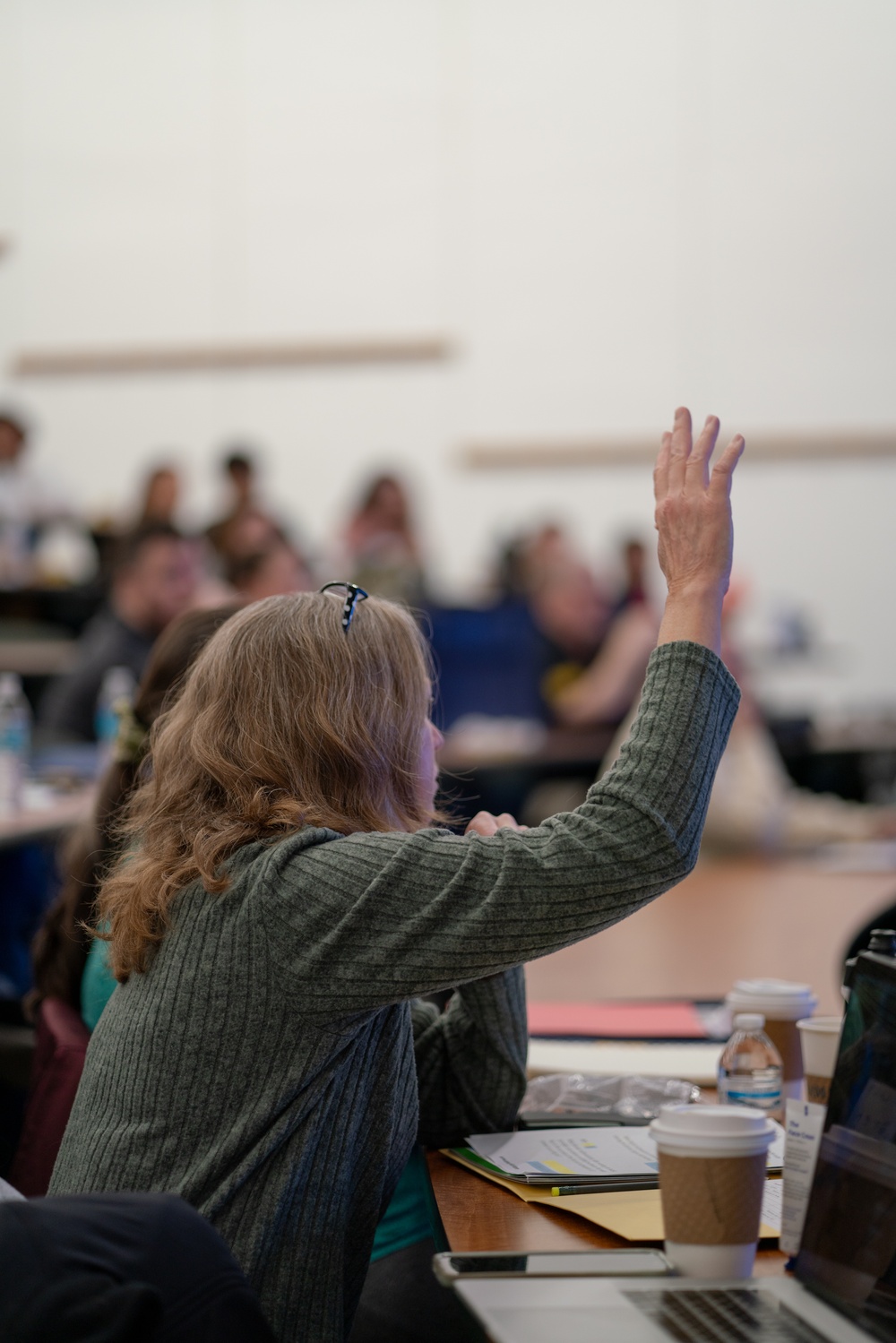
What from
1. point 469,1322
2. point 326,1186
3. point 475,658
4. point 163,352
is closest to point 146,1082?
point 326,1186

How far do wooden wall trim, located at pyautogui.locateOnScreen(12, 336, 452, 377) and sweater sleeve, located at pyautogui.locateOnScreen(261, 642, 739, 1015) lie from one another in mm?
9484

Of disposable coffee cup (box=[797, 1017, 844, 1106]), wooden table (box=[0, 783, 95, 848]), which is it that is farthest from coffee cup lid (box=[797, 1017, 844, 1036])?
wooden table (box=[0, 783, 95, 848])

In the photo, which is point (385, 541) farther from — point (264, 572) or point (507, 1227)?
point (507, 1227)

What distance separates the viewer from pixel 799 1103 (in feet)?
3.34

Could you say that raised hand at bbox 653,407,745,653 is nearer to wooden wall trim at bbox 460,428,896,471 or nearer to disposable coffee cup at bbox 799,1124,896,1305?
disposable coffee cup at bbox 799,1124,896,1305

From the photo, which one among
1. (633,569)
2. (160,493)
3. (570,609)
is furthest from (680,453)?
(633,569)

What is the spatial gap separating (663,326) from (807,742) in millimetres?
4050

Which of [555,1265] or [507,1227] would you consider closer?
[555,1265]

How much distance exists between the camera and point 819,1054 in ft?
3.89

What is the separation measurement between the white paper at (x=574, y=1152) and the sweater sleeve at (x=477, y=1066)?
24 mm

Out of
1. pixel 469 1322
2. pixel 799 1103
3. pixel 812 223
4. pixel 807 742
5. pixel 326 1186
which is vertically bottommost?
pixel 807 742

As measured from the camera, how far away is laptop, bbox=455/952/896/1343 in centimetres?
82

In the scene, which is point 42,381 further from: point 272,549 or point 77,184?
point 272,549

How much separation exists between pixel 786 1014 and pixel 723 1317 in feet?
1.86
